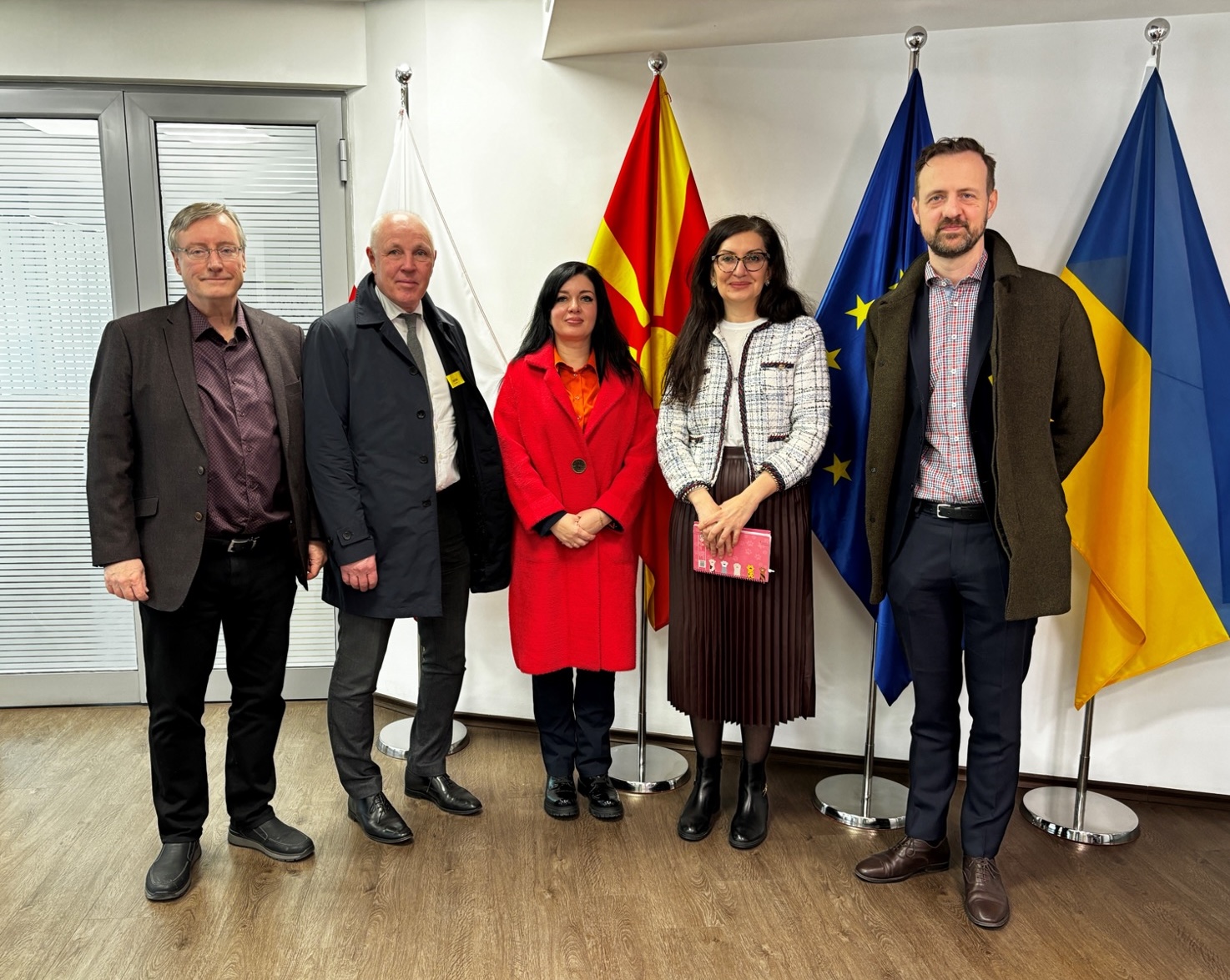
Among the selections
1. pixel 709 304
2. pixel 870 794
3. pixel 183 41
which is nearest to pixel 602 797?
pixel 870 794

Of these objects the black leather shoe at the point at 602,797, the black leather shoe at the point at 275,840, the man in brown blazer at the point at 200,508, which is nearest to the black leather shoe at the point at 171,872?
the man in brown blazer at the point at 200,508

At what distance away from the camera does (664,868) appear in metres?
2.41

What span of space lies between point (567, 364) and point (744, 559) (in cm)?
75

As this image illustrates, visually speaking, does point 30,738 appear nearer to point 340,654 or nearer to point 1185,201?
point 340,654

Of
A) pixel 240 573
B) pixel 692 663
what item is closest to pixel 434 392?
pixel 240 573

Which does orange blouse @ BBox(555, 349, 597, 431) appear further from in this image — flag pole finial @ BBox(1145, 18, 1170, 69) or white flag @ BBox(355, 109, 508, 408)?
flag pole finial @ BBox(1145, 18, 1170, 69)

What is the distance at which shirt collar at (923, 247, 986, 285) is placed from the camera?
217 cm

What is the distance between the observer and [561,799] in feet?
8.86

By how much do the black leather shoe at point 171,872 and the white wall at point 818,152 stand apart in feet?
4.10

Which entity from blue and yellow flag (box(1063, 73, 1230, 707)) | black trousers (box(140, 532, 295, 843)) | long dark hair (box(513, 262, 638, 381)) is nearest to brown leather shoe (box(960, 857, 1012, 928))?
blue and yellow flag (box(1063, 73, 1230, 707))

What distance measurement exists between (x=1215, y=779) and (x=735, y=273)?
2191 millimetres

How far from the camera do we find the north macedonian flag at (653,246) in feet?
9.41

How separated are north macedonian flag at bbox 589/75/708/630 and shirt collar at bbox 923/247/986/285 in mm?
831

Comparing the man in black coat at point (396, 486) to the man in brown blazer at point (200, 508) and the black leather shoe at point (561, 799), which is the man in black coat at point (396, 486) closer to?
the man in brown blazer at point (200, 508)
